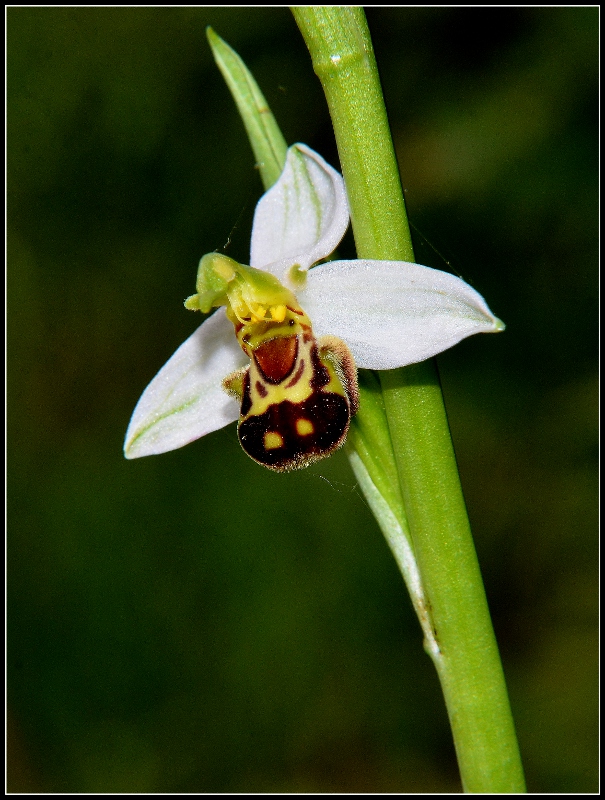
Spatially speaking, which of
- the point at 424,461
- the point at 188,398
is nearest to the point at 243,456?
the point at 188,398

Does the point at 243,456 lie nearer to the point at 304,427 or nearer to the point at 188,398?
the point at 188,398

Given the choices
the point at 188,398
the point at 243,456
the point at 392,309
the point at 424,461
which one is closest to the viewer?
the point at 424,461

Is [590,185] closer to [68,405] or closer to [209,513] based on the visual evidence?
[209,513]

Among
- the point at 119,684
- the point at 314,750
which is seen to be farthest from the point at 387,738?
the point at 119,684

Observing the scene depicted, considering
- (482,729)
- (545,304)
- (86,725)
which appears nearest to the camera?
(482,729)

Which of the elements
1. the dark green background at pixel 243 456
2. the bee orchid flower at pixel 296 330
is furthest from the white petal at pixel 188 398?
the dark green background at pixel 243 456

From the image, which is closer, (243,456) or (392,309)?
(392,309)

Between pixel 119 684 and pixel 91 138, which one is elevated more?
pixel 91 138

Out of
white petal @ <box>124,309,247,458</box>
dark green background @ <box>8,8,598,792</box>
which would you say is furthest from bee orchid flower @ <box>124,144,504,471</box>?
dark green background @ <box>8,8,598,792</box>

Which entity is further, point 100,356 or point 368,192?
point 100,356
